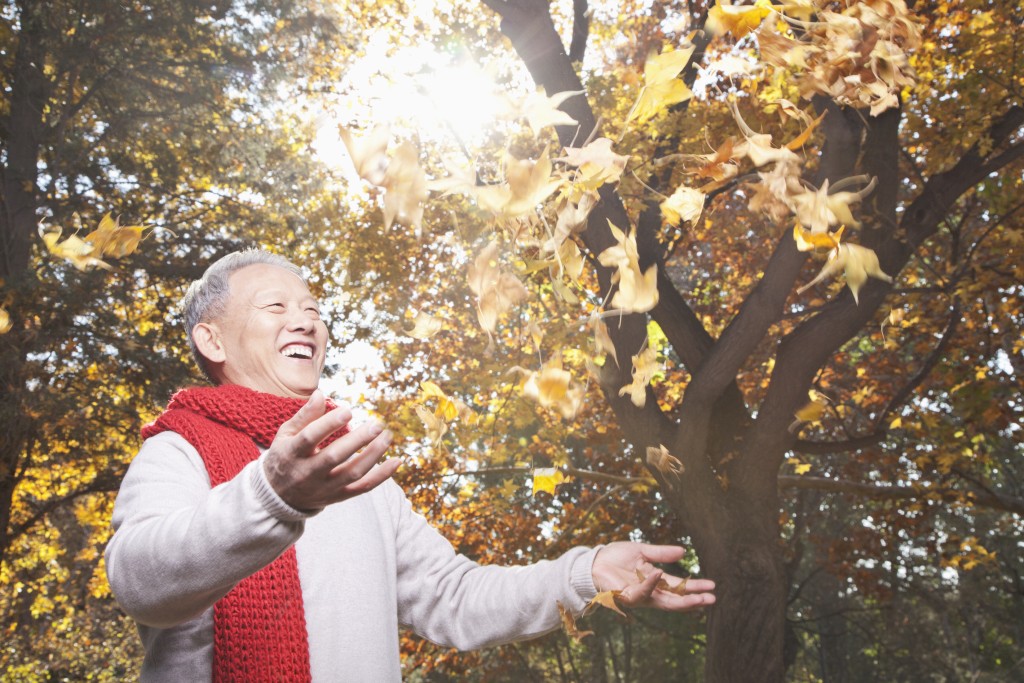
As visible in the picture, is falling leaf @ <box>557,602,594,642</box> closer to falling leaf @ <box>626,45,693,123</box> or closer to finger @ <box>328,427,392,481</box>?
finger @ <box>328,427,392,481</box>

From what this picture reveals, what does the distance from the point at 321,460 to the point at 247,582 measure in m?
0.65

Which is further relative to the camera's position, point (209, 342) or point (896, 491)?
point (896, 491)

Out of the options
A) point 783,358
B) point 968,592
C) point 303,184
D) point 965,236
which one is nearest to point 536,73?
point 783,358

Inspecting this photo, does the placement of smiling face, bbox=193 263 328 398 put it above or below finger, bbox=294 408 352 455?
above

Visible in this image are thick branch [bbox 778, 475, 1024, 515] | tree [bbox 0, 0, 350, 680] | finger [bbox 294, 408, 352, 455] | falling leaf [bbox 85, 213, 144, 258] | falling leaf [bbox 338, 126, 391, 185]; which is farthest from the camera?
tree [bbox 0, 0, 350, 680]

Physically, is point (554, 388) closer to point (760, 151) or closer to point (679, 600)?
point (679, 600)

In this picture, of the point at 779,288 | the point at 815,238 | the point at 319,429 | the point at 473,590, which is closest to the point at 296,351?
the point at 473,590

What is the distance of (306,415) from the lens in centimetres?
107

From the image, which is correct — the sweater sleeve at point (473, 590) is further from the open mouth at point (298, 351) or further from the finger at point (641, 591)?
the open mouth at point (298, 351)

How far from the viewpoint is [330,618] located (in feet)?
A: 5.47

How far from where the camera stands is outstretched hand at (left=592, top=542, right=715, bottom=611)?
5.01 feet

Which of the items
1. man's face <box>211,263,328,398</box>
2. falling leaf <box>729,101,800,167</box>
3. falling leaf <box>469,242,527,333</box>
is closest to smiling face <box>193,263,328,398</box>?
man's face <box>211,263,328,398</box>

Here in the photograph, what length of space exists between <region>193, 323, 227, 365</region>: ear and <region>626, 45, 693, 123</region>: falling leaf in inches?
45.2

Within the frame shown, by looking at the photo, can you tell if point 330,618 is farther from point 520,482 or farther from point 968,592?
point 968,592
